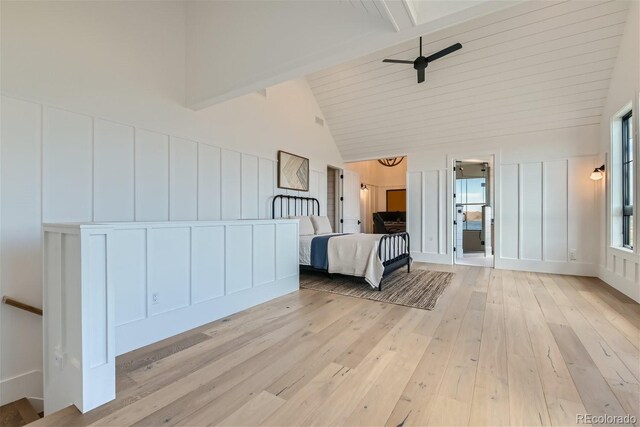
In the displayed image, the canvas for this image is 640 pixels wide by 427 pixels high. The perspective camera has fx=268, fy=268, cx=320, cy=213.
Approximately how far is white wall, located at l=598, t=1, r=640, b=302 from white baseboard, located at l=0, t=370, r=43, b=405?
236 inches

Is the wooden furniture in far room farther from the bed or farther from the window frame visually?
the window frame

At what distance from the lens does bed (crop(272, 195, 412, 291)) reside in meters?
3.66

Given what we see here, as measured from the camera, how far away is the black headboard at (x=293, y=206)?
4.83m

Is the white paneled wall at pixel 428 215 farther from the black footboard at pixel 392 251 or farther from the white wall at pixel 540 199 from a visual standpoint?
the black footboard at pixel 392 251

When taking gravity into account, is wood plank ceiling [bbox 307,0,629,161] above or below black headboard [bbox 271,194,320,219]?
above

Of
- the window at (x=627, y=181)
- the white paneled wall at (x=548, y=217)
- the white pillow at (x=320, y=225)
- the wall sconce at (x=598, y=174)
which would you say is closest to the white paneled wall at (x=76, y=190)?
the white pillow at (x=320, y=225)

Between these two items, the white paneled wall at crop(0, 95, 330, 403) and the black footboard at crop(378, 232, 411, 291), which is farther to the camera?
the black footboard at crop(378, 232, 411, 291)

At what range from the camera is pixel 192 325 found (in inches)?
97.1

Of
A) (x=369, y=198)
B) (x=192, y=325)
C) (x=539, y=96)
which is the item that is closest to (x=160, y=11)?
(x=192, y=325)

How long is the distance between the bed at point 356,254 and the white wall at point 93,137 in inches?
51.7

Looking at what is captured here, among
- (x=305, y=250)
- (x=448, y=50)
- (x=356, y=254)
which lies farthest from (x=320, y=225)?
(x=448, y=50)

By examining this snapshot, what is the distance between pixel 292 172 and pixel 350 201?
8.35 feet

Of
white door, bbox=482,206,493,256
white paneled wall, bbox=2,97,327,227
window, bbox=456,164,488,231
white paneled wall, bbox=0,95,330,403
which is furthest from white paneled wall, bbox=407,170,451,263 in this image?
white paneled wall, bbox=0,95,330,403

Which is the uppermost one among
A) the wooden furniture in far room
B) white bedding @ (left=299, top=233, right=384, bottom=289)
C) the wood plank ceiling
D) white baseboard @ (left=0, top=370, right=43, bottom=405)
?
the wood plank ceiling
